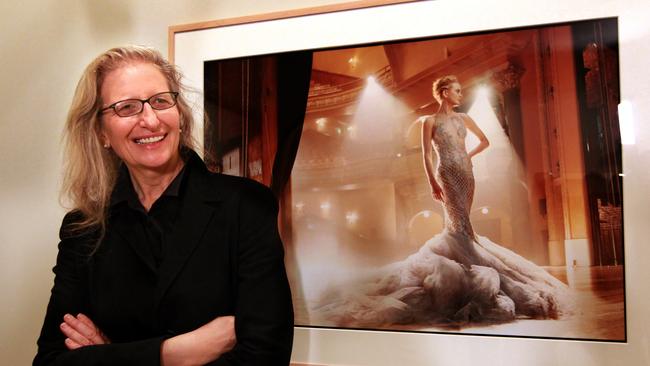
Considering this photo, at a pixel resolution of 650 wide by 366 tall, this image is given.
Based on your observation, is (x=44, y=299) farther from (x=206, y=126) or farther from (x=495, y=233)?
(x=495, y=233)

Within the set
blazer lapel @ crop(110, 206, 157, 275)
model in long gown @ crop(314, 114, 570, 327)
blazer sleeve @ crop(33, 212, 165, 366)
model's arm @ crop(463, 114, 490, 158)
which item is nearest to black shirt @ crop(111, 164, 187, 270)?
blazer lapel @ crop(110, 206, 157, 275)

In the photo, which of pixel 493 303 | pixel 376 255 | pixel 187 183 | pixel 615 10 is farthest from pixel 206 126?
pixel 615 10

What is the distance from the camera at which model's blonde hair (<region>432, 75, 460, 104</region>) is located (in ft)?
4.12

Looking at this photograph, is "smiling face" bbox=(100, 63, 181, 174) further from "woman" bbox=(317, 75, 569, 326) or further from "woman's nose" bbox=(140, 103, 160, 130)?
"woman" bbox=(317, 75, 569, 326)

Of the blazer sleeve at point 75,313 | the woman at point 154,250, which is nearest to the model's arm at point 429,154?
the woman at point 154,250

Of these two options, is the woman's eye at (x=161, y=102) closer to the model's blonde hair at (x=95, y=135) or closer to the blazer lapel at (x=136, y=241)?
the model's blonde hair at (x=95, y=135)

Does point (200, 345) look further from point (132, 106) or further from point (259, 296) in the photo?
point (132, 106)

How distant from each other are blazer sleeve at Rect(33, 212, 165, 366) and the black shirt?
11 cm

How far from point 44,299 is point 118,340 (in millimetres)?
589

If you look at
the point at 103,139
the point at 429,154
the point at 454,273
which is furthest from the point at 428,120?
the point at 103,139

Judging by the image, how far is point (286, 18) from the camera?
1.42 metres

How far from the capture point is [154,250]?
1.23 metres

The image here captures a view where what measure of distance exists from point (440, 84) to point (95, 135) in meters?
0.90

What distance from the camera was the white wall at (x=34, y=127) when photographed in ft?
5.43
